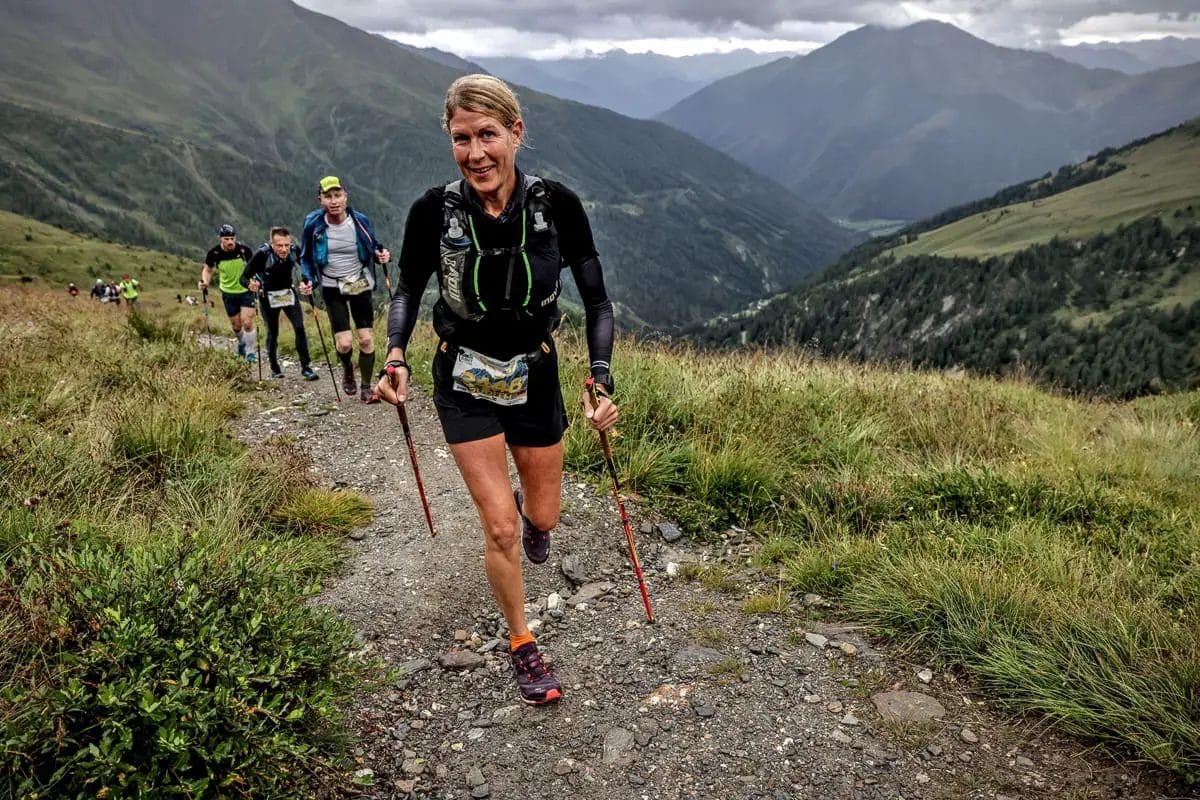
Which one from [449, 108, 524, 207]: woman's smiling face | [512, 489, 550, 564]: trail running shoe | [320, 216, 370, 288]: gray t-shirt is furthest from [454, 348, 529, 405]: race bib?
[320, 216, 370, 288]: gray t-shirt

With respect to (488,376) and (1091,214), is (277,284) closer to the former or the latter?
(488,376)

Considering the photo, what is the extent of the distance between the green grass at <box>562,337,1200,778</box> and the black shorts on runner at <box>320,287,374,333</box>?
113 inches

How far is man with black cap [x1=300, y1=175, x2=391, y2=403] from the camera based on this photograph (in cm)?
914

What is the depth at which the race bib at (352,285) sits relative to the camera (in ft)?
30.0

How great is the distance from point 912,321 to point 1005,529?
566 ft

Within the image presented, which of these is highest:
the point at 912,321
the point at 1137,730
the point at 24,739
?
the point at 24,739

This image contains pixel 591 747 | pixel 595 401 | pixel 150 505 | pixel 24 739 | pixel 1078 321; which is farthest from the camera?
pixel 1078 321

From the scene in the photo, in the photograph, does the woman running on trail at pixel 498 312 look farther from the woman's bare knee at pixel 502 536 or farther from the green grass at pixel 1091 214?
the green grass at pixel 1091 214

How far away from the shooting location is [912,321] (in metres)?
162

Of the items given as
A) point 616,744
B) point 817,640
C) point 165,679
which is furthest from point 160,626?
point 817,640

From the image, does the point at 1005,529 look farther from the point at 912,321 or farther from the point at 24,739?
the point at 912,321

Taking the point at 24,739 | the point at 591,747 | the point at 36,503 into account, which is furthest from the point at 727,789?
the point at 36,503

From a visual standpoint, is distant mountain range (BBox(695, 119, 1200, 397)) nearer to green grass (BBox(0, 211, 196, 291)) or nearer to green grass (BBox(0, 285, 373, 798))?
green grass (BBox(0, 211, 196, 291))

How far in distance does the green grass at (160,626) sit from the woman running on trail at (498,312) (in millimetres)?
1048
